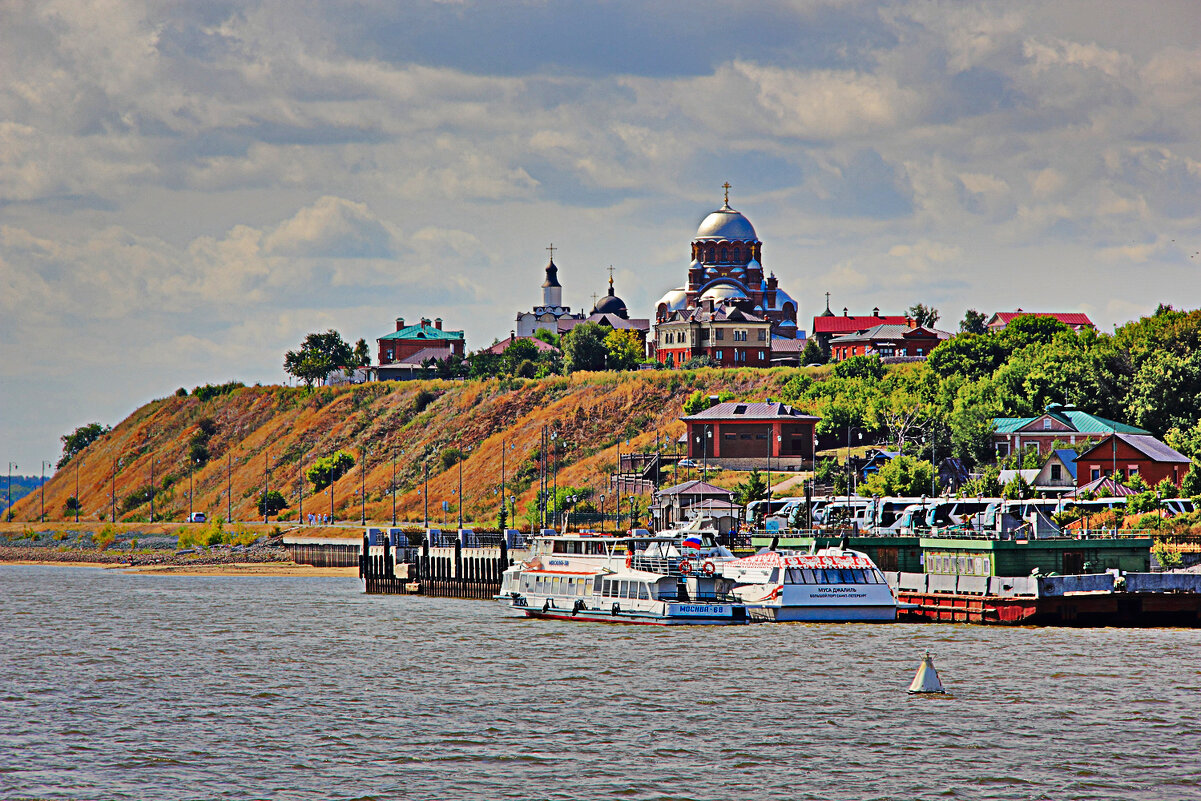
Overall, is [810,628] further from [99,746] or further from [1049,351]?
[1049,351]

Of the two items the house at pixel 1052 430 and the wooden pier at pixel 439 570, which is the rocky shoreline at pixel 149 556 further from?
the house at pixel 1052 430

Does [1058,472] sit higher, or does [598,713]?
[1058,472]

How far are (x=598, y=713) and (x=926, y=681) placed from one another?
36.5 ft

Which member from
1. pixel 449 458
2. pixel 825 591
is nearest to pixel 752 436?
pixel 449 458

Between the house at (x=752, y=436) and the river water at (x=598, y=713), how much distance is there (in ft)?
257

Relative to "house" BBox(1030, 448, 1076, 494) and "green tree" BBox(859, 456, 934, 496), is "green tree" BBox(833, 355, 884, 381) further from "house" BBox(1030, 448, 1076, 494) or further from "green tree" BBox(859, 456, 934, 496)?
"house" BBox(1030, 448, 1076, 494)

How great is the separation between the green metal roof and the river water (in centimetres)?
6607

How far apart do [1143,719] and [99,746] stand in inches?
1194

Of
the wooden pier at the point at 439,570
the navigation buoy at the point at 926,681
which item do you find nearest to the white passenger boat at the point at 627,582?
the wooden pier at the point at 439,570

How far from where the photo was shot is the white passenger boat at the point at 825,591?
68.9 m

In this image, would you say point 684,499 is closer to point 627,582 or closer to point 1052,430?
point 1052,430

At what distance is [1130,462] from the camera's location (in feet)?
389

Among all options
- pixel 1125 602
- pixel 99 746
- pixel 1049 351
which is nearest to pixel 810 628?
pixel 1125 602

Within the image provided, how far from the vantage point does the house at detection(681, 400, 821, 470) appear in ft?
495
